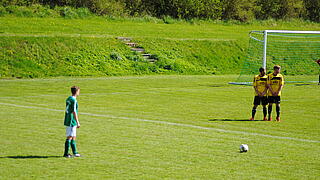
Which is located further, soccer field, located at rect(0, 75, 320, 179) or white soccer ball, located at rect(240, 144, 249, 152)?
white soccer ball, located at rect(240, 144, 249, 152)

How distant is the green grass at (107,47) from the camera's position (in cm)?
3975

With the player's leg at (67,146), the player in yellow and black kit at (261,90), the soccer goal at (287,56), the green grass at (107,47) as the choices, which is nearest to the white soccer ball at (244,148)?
the player's leg at (67,146)

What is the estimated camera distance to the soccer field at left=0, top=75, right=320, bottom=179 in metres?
12.0

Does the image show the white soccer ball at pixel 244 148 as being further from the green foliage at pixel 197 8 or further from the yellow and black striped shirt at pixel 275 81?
the green foliage at pixel 197 8

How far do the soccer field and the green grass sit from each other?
1107 cm

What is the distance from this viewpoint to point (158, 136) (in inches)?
633

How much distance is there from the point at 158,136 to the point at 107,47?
29108 mm

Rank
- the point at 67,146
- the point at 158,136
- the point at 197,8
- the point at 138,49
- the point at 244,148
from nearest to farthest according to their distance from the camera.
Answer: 1. the point at 67,146
2. the point at 244,148
3. the point at 158,136
4. the point at 138,49
5. the point at 197,8

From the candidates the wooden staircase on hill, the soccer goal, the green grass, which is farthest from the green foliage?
the soccer goal

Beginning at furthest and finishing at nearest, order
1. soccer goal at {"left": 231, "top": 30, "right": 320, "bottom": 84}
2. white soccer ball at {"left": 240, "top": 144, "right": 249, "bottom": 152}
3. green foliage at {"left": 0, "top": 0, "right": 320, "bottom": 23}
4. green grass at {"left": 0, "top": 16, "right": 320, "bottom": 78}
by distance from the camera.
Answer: green foliage at {"left": 0, "top": 0, "right": 320, "bottom": 23} < soccer goal at {"left": 231, "top": 30, "right": 320, "bottom": 84} < green grass at {"left": 0, "top": 16, "right": 320, "bottom": 78} < white soccer ball at {"left": 240, "top": 144, "right": 249, "bottom": 152}

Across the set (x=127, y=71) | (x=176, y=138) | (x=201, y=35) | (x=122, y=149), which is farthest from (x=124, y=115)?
(x=201, y=35)

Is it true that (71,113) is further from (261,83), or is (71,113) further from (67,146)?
(261,83)

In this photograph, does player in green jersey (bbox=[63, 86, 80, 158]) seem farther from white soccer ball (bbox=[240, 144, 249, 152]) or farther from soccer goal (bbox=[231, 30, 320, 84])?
soccer goal (bbox=[231, 30, 320, 84])

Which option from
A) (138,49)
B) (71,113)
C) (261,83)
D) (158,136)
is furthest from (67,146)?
(138,49)
